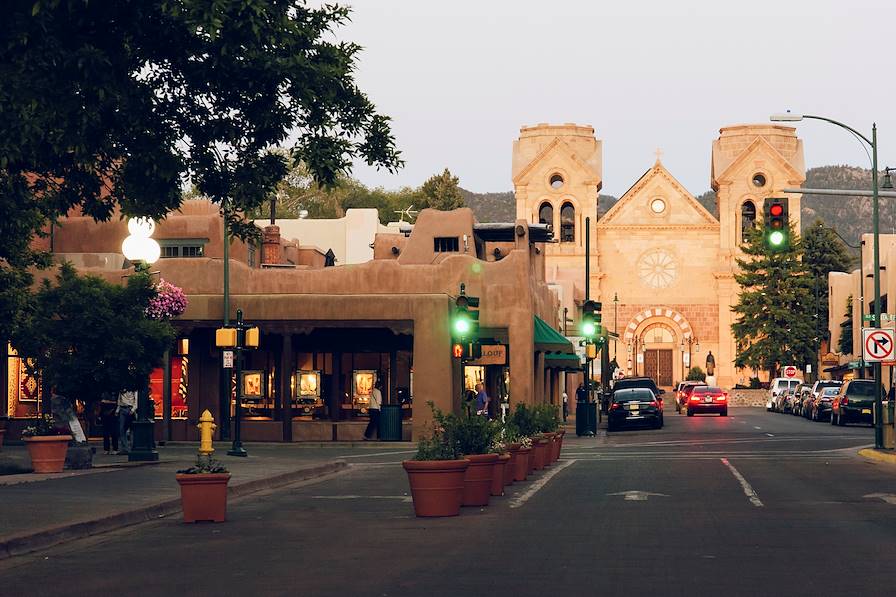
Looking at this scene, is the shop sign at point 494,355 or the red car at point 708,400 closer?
the shop sign at point 494,355

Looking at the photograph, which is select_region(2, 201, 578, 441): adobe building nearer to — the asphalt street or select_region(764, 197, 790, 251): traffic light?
select_region(764, 197, 790, 251): traffic light

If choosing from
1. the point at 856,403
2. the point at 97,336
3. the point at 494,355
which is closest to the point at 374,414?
the point at 494,355

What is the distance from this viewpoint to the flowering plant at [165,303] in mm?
30266

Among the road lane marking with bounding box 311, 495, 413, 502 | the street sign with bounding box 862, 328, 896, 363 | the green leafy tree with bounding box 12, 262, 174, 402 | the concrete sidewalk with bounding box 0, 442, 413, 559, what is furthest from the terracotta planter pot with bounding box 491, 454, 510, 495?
the street sign with bounding box 862, 328, 896, 363

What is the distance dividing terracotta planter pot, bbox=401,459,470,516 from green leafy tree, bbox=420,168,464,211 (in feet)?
363

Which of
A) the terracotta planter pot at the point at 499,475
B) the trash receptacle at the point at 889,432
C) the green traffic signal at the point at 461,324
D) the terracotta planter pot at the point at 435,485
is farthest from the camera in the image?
the trash receptacle at the point at 889,432

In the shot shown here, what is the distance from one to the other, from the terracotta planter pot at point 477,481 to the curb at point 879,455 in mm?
14707

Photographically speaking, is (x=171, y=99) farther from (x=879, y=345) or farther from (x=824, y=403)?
(x=824, y=403)

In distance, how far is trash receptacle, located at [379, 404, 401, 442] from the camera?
137 feet

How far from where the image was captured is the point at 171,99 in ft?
53.4

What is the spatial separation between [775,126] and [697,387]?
49392mm

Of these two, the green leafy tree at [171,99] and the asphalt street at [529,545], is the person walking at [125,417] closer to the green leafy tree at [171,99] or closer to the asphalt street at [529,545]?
the asphalt street at [529,545]

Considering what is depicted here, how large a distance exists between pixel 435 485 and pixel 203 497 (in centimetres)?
284

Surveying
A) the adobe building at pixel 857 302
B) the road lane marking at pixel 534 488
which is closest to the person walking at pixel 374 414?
the road lane marking at pixel 534 488
